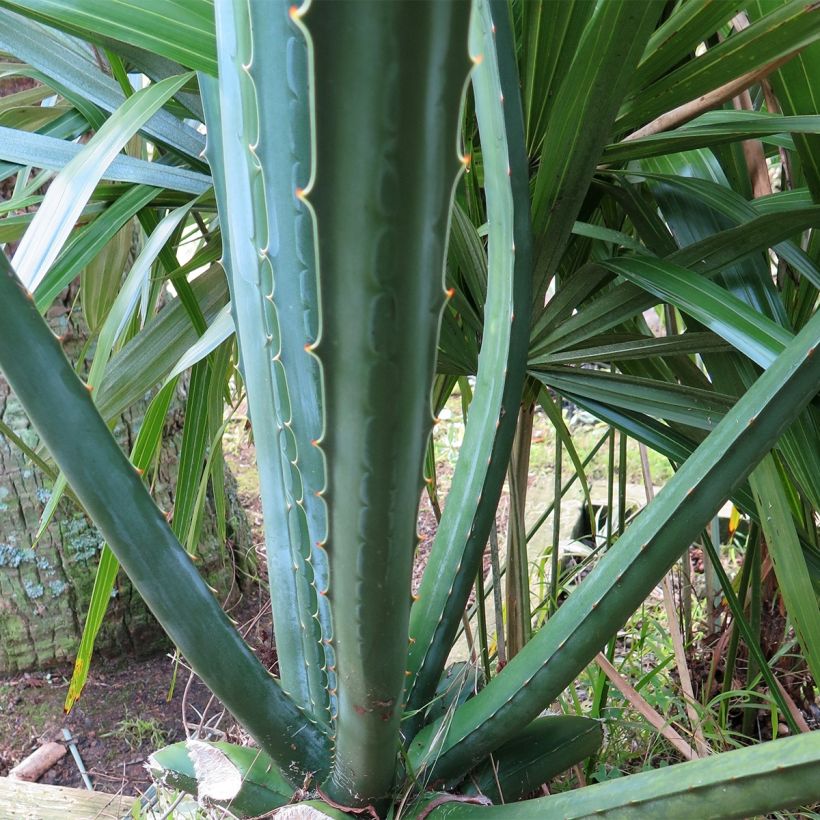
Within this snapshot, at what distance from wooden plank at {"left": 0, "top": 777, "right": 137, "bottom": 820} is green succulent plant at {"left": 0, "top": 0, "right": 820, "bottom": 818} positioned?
0.35 metres

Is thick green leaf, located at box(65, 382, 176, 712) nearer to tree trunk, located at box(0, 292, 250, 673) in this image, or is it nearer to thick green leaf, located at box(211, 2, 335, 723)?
thick green leaf, located at box(211, 2, 335, 723)

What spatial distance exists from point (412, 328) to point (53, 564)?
148cm


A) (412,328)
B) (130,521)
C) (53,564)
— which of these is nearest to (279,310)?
(130,521)

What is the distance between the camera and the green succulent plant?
0.81ft

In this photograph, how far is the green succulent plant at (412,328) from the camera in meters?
0.25

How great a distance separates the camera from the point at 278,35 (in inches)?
15.8

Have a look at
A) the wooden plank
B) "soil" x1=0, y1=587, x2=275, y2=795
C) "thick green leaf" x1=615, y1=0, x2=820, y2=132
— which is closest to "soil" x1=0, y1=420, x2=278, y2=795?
"soil" x1=0, y1=587, x2=275, y2=795

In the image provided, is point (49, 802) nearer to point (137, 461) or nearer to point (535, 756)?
point (137, 461)

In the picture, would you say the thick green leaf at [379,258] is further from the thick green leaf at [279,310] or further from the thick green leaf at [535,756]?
the thick green leaf at [535,756]

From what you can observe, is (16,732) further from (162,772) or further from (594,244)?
(594,244)

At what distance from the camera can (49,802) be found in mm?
960

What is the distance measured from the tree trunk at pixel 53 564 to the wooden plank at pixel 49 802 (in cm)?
54

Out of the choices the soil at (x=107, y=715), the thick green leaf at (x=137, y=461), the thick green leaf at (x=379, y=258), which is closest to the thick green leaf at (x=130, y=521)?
the thick green leaf at (x=379, y=258)

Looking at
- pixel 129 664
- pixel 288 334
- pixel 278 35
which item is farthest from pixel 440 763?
pixel 129 664
